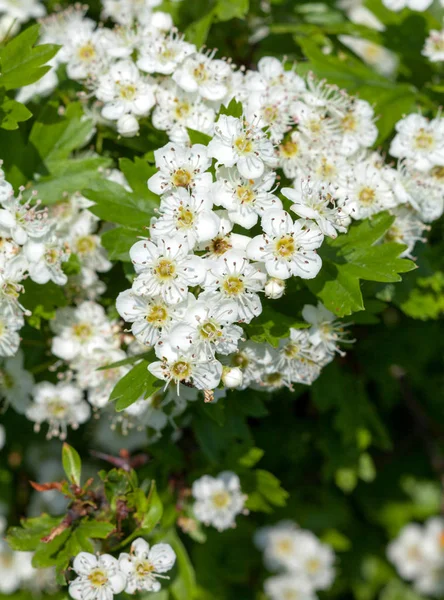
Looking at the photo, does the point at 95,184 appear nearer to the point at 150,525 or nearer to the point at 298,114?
the point at 298,114

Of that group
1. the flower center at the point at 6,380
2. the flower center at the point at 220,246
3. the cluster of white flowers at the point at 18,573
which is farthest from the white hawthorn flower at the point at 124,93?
the cluster of white flowers at the point at 18,573

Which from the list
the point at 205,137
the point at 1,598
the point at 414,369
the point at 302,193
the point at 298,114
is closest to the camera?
the point at 302,193

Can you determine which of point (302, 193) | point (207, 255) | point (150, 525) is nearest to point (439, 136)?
point (302, 193)

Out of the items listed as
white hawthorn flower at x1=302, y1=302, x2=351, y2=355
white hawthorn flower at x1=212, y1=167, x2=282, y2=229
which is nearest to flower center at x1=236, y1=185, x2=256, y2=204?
white hawthorn flower at x1=212, y1=167, x2=282, y2=229

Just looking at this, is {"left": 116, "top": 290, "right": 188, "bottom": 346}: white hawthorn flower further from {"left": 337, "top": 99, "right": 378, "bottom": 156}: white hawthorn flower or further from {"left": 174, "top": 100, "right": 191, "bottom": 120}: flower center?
{"left": 337, "top": 99, "right": 378, "bottom": 156}: white hawthorn flower

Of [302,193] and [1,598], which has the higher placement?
[302,193]

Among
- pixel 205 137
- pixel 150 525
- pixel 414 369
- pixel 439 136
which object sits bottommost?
pixel 414 369

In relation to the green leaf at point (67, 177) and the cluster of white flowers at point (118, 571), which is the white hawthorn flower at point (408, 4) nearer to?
the green leaf at point (67, 177)
